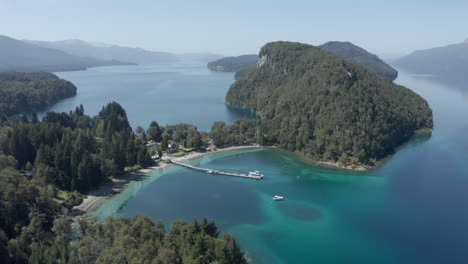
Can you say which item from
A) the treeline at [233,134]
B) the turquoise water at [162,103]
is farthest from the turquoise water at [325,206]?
the turquoise water at [162,103]

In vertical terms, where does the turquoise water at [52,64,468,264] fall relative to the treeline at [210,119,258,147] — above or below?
below

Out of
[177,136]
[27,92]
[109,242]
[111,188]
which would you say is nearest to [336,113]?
[177,136]

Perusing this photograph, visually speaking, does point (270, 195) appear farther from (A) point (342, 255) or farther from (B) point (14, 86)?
(B) point (14, 86)

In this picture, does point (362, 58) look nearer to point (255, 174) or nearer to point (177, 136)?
point (177, 136)

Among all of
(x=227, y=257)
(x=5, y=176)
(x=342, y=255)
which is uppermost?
(x=5, y=176)

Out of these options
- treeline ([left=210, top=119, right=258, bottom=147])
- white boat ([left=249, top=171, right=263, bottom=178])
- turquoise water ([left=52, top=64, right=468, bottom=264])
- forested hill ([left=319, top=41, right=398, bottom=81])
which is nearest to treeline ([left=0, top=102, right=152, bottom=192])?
turquoise water ([left=52, top=64, right=468, bottom=264])

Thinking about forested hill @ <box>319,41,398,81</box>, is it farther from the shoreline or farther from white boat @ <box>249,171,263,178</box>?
the shoreline

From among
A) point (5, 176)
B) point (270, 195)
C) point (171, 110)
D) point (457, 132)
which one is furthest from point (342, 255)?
point (171, 110)
